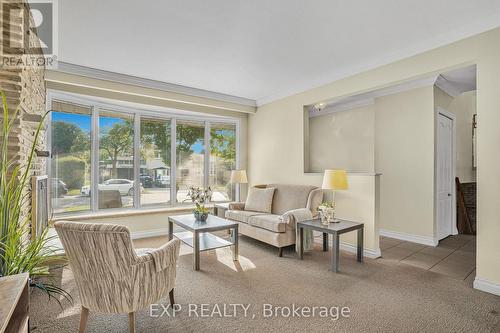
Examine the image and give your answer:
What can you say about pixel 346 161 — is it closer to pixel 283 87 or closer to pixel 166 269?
pixel 283 87

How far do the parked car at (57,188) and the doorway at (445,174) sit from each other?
6.07 meters

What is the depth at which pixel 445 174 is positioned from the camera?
4703mm

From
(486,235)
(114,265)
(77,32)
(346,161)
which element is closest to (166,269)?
(114,265)

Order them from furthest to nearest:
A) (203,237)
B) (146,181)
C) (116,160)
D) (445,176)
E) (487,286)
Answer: (146,181), (116,160), (445,176), (203,237), (487,286)

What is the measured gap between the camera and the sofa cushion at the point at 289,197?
4375 mm

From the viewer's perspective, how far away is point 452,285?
2.84m

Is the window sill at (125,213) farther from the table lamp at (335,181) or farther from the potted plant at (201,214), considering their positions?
the table lamp at (335,181)

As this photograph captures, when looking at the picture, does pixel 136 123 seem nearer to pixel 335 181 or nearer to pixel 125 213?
pixel 125 213

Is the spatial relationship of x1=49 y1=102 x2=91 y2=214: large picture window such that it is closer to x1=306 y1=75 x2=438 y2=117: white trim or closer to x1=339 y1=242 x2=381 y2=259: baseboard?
x1=306 y1=75 x2=438 y2=117: white trim

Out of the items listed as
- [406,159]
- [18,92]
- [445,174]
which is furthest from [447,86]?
[18,92]

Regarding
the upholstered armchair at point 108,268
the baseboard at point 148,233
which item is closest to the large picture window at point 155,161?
the baseboard at point 148,233

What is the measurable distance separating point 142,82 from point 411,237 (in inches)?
203

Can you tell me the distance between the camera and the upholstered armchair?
1.82m

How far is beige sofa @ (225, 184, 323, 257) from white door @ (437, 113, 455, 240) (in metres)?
2.12
